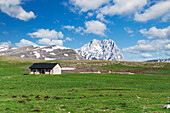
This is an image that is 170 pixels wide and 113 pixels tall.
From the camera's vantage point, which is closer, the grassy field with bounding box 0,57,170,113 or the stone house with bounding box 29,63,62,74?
the grassy field with bounding box 0,57,170,113

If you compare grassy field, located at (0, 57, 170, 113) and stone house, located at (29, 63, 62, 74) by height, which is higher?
stone house, located at (29, 63, 62, 74)

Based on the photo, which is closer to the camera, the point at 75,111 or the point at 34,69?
the point at 75,111

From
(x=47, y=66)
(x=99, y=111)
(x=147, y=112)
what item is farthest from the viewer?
(x=47, y=66)

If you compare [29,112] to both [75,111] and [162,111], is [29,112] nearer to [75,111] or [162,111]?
[75,111]

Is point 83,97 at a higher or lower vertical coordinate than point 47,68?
lower

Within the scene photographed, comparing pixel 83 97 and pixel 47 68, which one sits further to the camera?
pixel 47 68

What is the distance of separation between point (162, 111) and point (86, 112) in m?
7.84

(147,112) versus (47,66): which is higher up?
(47,66)

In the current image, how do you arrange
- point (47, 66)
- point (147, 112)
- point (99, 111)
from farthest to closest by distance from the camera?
point (47, 66) < point (99, 111) < point (147, 112)

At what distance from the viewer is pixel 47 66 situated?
325ft

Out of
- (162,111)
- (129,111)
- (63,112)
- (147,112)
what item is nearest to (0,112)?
(63,112)

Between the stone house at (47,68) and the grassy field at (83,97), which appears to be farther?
the stone house at (47,68)

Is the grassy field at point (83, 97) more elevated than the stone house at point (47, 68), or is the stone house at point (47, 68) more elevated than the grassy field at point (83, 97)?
the stone house at point (47, 68)

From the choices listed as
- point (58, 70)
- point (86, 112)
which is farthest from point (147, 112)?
point (58, 70)
